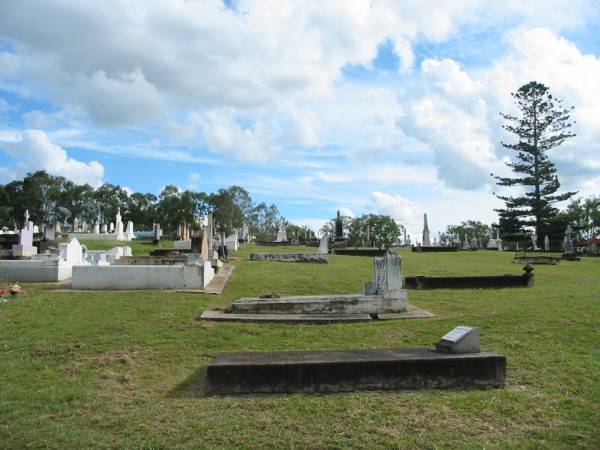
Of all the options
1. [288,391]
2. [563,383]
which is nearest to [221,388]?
[288,391]

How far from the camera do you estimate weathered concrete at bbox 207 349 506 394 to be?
5551mm

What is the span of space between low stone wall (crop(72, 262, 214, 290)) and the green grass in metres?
1.19

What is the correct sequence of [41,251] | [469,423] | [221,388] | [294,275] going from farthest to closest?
[41,251] < [294,275] < [221,388] < [469,423]

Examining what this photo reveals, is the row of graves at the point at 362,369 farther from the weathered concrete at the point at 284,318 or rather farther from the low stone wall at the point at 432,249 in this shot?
the low stone wall at the point at 432,249

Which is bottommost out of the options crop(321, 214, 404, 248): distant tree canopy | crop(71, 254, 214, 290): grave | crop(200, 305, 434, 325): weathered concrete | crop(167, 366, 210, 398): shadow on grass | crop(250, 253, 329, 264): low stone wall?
crop(167, 366, 210, 398): shadow on grass

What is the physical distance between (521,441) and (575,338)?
401 centimetres

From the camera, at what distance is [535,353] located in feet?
22.6

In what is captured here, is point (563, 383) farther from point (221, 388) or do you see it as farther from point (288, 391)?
point (221, 388)

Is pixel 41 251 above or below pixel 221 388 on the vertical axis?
above

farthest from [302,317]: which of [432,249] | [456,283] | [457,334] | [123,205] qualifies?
[123,205]

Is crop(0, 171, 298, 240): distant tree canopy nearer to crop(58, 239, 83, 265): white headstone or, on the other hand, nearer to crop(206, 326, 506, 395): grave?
crop(58, 239, 83, 265): white headstone

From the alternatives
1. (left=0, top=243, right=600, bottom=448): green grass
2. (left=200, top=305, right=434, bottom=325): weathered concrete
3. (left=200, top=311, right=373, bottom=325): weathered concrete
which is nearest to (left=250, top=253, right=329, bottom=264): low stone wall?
(left=0, top=243, right=600, bottom=448): green grass

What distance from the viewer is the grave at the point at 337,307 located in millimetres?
9180

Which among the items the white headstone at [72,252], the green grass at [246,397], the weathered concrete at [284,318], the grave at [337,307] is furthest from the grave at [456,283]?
the white headstone at [72,252]
